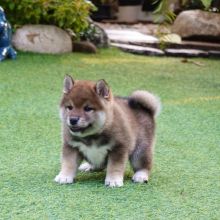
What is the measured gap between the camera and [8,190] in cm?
337

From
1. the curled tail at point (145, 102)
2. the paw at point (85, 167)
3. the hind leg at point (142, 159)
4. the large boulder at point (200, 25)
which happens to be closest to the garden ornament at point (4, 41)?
the large boulder at point (200, 25)

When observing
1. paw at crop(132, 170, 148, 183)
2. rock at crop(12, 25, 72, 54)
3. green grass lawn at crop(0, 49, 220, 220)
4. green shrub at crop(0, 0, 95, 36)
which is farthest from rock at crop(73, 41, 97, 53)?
paw at crop(132, 170, 148, 183)

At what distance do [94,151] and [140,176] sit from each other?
32 centimetres

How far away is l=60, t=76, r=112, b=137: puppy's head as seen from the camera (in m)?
3.36

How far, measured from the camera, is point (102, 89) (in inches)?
135

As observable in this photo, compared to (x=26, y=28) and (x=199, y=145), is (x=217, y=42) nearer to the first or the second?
(x=26, y=28)

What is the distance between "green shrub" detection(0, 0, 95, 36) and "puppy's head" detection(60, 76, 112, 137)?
196 inches

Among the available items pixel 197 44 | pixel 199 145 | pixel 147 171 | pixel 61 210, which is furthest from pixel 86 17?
pixel 61 210

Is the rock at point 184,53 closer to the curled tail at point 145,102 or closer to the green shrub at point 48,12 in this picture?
the green shrub at point 48,12

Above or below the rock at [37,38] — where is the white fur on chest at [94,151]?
above

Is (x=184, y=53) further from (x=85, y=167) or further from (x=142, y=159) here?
(x=142, y=159)

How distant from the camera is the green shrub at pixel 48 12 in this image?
8281mm

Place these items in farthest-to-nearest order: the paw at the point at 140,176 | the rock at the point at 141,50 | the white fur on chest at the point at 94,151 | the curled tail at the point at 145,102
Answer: the rock at the point at 141,50
the curled tail at the point at 145,102
the paw at the point at 140,176
the white fur on chest at the point at 94,151

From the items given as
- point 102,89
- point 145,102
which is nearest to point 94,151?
point 102,89
